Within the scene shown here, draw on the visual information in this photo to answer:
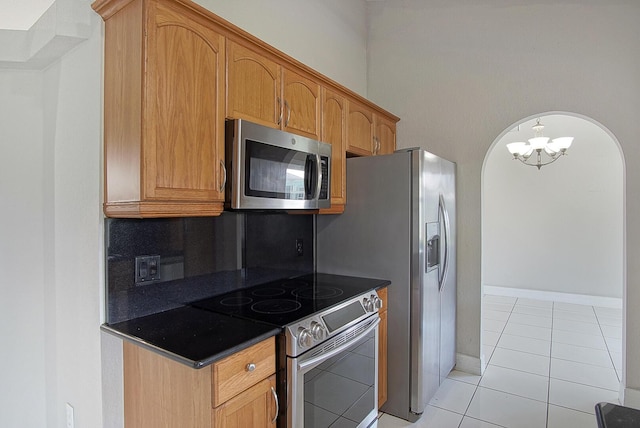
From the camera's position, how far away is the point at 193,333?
1461 mm

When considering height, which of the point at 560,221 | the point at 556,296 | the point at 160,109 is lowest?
the point at 556,296

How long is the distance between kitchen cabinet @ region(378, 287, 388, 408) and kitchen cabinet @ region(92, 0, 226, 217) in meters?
1.38

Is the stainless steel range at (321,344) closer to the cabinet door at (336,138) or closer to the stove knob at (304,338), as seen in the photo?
the stove knob at (304,338)

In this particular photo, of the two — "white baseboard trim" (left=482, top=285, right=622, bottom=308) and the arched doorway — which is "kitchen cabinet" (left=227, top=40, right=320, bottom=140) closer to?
the arched doorway

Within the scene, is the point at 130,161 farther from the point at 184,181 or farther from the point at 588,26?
the point at 588,26

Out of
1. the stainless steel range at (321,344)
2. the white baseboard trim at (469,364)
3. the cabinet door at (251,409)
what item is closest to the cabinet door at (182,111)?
the stainless steel range at (321,344)

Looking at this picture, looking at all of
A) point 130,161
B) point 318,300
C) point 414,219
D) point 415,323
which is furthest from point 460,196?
point 130,161

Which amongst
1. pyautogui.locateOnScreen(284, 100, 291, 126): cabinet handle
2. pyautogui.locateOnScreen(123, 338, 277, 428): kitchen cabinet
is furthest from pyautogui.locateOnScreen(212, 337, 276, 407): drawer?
pyautogui.locateOnScreen(284, 100, 291, 126): cabinet handle

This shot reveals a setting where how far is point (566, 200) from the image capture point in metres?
4.96

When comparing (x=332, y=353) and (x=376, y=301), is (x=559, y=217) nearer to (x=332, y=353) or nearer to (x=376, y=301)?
(x=376, y=301)

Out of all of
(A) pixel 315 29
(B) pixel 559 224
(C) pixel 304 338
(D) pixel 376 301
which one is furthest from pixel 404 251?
(B) pixel 559 224

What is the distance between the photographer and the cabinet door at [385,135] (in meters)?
3.04

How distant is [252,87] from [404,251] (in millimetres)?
1412

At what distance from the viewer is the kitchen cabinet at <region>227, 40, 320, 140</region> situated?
1.69 metres
